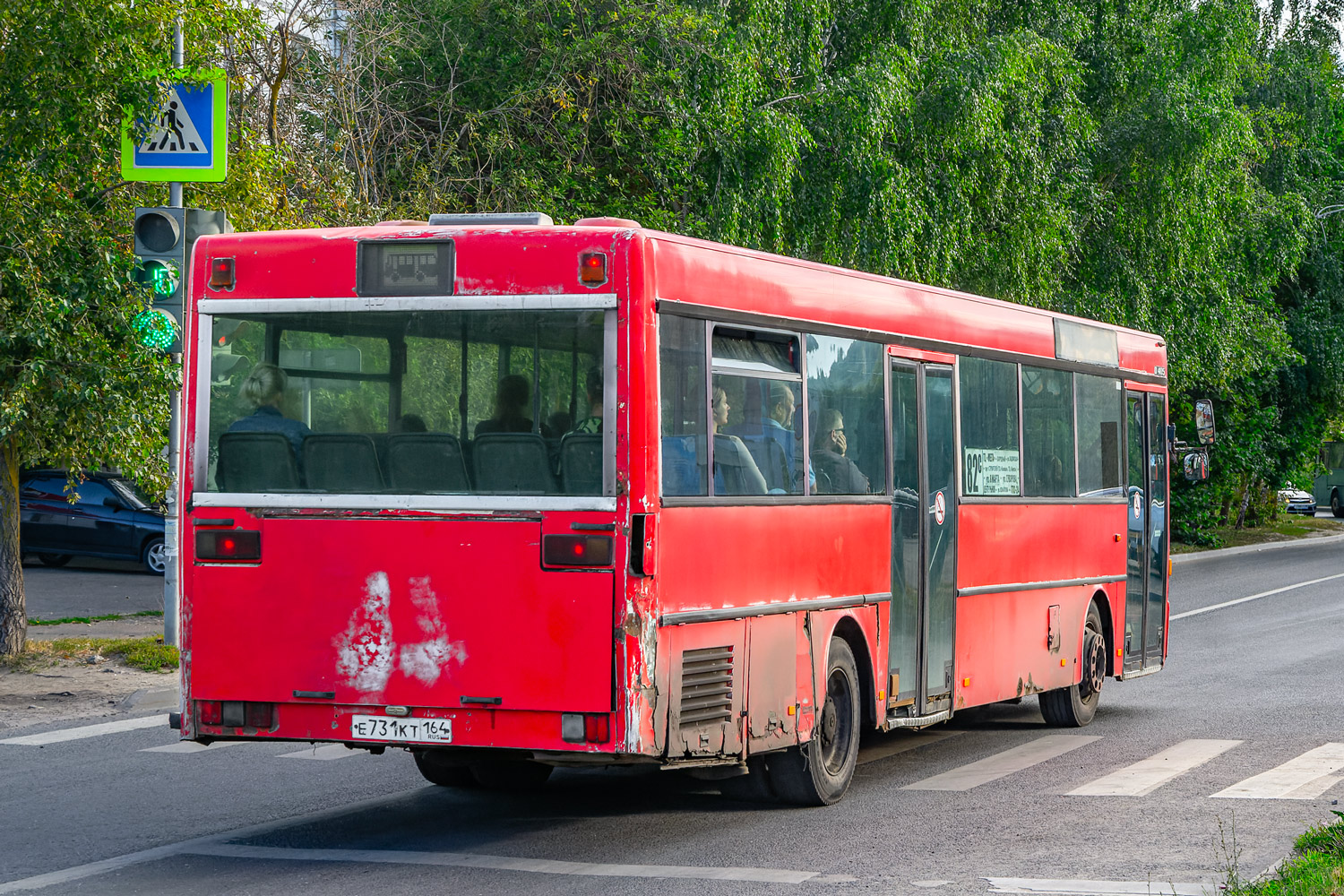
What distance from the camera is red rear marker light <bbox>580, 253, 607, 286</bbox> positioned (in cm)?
734

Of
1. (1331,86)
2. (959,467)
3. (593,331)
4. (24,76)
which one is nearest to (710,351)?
(593,331)

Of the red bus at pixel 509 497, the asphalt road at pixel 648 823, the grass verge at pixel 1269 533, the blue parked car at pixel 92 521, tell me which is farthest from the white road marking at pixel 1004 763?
the grass verge at pixel 1269 533

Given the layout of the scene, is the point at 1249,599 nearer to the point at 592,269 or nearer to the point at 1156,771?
the point at 1156,771

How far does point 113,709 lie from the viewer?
1268cm

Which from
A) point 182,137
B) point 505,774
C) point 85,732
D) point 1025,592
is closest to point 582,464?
point 505,774

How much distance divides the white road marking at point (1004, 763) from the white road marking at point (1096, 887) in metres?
2.54

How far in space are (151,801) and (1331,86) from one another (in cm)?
3641

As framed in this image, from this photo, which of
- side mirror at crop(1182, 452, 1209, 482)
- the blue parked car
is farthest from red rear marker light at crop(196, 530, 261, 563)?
the blue parked car

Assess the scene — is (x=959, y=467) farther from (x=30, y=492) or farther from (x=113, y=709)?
(x=30, y=492)

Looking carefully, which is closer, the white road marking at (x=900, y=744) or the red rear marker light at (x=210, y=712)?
the red rear marker light at (x=210, y=712)

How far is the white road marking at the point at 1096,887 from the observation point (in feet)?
22.3

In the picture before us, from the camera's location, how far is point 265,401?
7.76 metres

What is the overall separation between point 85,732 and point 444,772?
341 cm

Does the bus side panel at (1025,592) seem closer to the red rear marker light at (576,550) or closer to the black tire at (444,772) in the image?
the black tire at (444,772)
